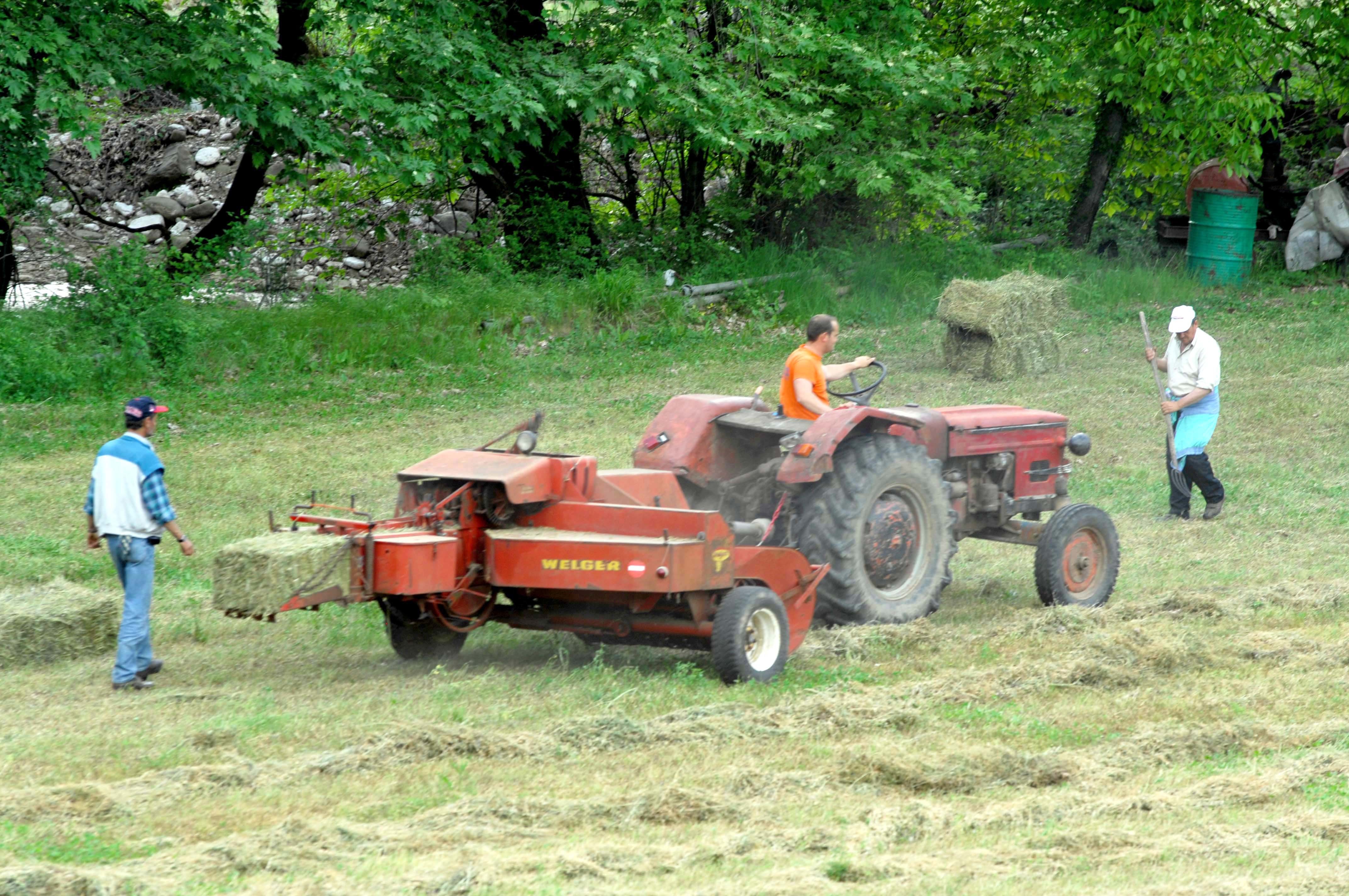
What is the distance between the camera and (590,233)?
19.0m

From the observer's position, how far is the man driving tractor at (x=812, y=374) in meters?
8.17

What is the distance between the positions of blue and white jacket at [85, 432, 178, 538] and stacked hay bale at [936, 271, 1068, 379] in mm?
10329

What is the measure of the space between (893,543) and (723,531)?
Answer: 1434mm

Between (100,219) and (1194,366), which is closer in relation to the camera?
(1194,366)

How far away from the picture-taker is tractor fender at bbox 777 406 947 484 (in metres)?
7.63

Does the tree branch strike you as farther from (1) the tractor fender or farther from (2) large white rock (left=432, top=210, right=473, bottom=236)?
(1) the tractor fender

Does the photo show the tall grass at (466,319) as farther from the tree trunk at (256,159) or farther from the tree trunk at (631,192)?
the tree trunk at (631,192)

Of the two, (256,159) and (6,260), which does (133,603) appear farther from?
(6,260)

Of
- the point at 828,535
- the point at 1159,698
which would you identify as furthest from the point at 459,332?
the point at 1159,698

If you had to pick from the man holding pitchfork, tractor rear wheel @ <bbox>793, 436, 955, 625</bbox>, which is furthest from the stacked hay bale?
tractor rear wheel @ <bbox>793, 436, 955, 625</bbox>

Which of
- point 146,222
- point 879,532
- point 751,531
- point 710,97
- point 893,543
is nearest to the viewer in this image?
point 751,531

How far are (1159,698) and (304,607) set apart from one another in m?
3.78

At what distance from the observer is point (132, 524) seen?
7.18 m

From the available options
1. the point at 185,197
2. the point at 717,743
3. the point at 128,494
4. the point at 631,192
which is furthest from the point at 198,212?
the point at 717,743
